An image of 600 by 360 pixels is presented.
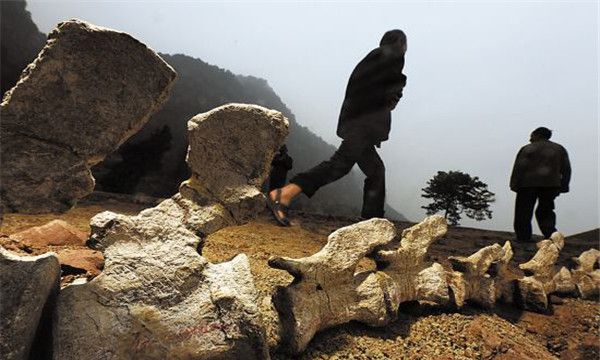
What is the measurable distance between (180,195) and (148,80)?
1.52 ft

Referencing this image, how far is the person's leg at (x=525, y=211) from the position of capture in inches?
226

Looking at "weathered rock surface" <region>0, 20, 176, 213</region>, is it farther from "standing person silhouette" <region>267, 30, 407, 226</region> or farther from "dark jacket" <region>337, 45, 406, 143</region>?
"dark jacket" <region>337, 45, 406, 143</region>

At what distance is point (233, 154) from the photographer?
5.13 ft

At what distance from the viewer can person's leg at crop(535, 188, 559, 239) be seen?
18.6 ft

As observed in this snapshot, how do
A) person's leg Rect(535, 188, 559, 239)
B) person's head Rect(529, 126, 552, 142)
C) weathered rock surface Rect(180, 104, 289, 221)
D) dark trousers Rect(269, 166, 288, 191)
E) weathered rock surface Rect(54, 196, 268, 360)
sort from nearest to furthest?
weathered rock surface Rect(54, 196, 268, 360)
weathered rock surface Rect(180, 104, 289, 221)
person's leg Rect(535, 188, 559, 239)
person's head Rect(529, 126, 552, 142)
dark trousers Rect(269, 166, 288, 191)

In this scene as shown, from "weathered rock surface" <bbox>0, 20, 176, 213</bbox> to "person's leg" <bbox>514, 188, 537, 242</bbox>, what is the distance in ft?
19.2

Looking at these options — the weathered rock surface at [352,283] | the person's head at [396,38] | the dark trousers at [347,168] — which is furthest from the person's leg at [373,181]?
the weathered rock surface at [352,283]

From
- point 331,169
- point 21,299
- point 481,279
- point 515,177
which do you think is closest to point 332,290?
point 21,299

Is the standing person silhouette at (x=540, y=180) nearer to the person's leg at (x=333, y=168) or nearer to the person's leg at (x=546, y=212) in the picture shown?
the person's leg at (x=546, y=212)

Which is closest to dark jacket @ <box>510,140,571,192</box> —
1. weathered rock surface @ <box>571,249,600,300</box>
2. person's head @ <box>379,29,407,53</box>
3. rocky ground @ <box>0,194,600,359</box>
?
weathered rock surface @ <box>571,249,600,300</box>

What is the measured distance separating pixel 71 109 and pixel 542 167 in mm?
6021

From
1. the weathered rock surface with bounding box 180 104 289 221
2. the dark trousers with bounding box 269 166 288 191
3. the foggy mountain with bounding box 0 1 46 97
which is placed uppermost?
the foggy mountain with bounding box 0 1 46 97

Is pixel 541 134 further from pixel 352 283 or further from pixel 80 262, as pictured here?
pixel 80 262

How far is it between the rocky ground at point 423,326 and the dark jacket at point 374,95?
4.04 ft
